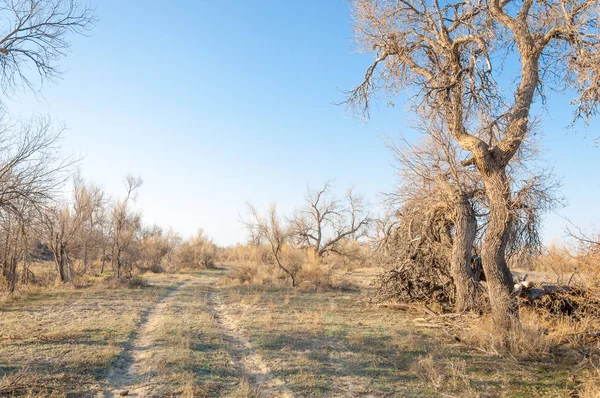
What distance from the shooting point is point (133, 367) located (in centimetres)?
654

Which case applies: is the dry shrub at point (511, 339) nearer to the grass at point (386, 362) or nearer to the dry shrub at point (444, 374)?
the grass at point (386, 362)

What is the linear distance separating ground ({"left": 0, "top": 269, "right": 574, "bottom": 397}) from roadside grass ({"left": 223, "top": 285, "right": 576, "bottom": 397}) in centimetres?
2

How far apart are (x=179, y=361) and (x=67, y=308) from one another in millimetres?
8011

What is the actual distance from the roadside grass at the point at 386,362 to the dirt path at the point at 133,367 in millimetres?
2171

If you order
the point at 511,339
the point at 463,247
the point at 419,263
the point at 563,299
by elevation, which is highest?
the point at 463,247

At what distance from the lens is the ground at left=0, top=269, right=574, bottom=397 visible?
17.9 feet

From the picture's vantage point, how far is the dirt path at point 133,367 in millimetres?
5457

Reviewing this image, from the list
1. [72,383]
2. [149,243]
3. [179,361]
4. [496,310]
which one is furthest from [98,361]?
[149,243]

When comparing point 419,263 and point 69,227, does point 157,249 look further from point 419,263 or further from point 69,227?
point 419,263

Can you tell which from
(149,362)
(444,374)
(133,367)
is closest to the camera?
(444,374)

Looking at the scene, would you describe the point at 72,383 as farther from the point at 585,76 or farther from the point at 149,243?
the point at 149,243

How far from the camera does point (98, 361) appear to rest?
6.61 meters

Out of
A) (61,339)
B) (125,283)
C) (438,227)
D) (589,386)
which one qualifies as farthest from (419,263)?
(125,283)

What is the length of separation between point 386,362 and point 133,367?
179 inches
